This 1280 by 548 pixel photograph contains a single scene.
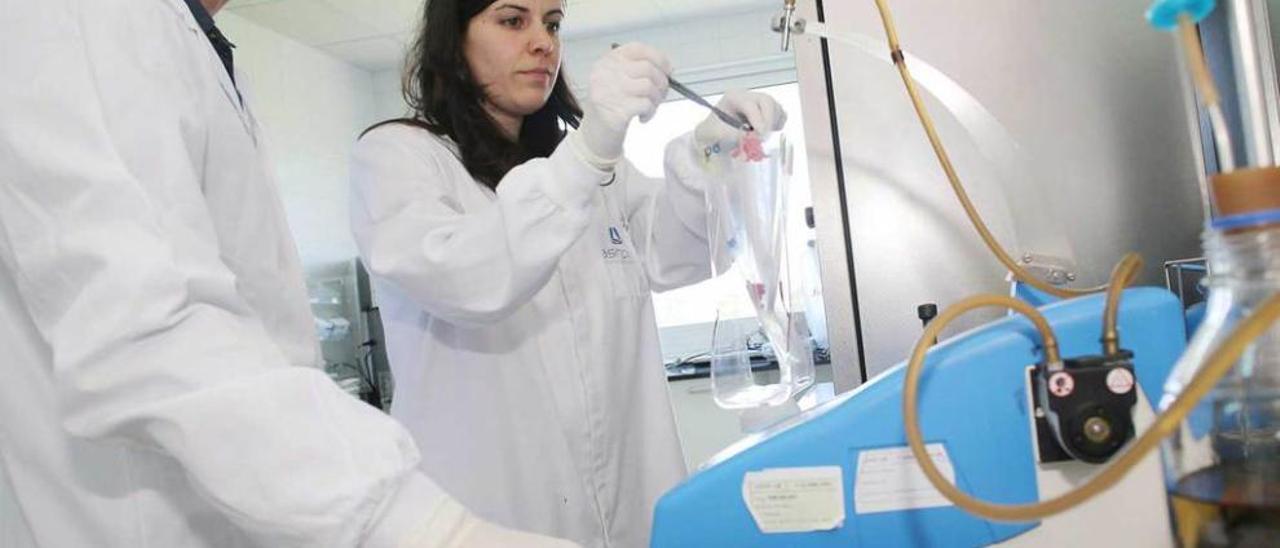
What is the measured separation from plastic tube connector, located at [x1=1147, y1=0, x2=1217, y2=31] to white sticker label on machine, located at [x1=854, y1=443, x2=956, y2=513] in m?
0.26

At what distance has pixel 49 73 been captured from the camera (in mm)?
624

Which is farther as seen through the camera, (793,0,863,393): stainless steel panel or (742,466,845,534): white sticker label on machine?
(793,0,863,393): stainless steel panel

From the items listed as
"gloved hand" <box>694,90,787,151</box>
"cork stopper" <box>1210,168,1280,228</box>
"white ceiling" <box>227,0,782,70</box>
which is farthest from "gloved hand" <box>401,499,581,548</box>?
"white ceiling" <box>227,0,782,70</box>

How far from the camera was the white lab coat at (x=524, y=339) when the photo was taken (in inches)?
39.3

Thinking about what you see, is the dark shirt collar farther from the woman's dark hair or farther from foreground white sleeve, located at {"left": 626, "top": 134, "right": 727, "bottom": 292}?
foreground white sleeve, located at {"left": 626, "top": 134, "right": 727, "bottom": 292}

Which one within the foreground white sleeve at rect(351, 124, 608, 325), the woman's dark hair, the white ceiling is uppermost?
the white ceiling

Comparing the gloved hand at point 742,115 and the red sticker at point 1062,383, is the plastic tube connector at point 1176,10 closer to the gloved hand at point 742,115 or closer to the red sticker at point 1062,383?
the red sticker at point 1062,383

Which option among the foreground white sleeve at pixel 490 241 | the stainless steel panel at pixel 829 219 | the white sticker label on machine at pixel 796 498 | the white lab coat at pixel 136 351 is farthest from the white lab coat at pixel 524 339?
the white sticker label on machine at pixel 796 498

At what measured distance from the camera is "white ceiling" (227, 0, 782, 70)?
11.6ft

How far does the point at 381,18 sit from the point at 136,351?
3.45m

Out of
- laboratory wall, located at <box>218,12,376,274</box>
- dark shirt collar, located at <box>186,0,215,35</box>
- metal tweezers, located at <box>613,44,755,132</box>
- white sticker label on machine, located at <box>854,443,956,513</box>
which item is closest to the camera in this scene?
white sticker label on machine, located at <box>854,443,956,513</box>

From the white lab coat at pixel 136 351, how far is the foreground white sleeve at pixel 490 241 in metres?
0.33

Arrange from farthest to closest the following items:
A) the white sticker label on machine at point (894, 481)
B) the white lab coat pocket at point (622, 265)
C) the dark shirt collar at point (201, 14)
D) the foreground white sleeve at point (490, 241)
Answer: the white lab coat pocket at point (622, 265), the foreground white sleeve at point (490, 241), the dark shirt collar at point (201, 14), the white sticker label on machine at point (894, 481)

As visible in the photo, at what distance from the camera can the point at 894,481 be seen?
0.54m
